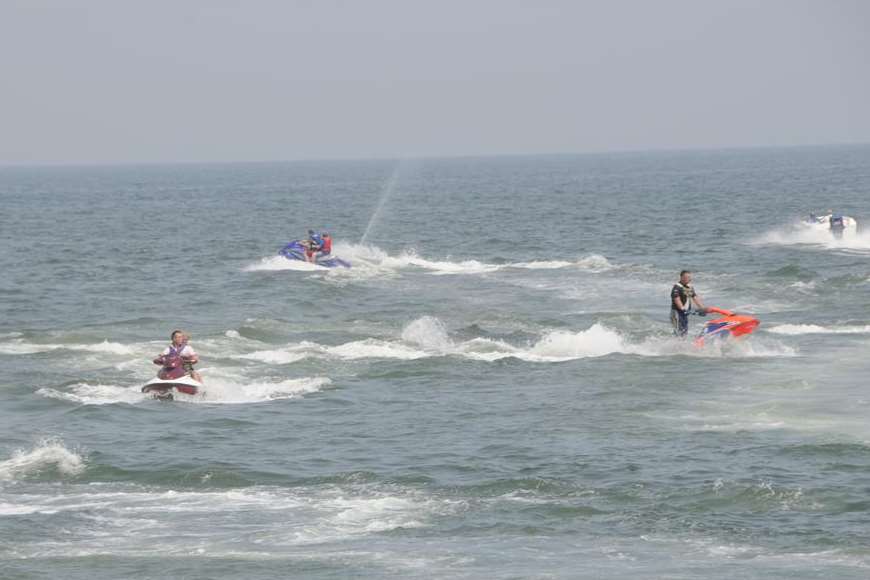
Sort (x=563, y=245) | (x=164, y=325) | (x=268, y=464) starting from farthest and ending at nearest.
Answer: (x=563, y=245) < (x=164, y=325) < (x=268, y=464)

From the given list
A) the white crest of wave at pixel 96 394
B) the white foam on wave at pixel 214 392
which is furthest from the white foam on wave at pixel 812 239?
the white crest of wave at pixel 96 394

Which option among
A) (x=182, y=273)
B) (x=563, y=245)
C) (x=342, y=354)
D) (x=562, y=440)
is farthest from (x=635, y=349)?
(x=563, y=245)

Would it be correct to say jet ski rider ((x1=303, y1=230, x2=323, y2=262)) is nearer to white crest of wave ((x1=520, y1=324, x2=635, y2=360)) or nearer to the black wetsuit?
white crest of wave ((x1=520, y1=324, x2=635, y2=360))

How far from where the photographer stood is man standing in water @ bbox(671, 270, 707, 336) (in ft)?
109

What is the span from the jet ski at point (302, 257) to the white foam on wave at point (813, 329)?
22.3m

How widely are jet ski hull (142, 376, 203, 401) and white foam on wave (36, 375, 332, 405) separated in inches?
4.9

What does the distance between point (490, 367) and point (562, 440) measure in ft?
25.2

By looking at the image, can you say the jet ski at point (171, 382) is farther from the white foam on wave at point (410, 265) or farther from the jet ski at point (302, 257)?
the jet ski at point (302, 257)

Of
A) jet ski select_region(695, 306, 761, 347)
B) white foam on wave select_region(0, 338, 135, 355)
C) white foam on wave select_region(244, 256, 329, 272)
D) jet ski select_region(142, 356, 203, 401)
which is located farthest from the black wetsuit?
white foam on wave select_region(244, 256, 329, 272)

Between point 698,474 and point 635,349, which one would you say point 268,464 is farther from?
point 635,349

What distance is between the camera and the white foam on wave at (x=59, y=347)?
36.1 m

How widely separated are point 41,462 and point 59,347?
1354cm

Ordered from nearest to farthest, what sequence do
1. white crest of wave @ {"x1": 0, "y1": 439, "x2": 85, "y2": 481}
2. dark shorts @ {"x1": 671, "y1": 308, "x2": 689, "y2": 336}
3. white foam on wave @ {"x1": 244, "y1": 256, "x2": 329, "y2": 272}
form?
white crest of wave @ {"x1": 0, "y1": 439, "x2": 85, "y2": 481} < dark shorts @ {"x1": 671, "y1": 308, "x2": 689, "y2": 336} < white foam on wave @ {"x1": 244, "y1": 256, "x2": 329, "y2": 272}

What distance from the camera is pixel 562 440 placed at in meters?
25.4
